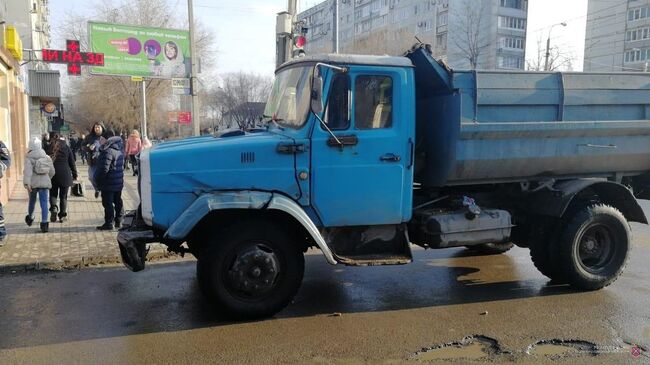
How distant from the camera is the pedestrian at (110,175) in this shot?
895 cm

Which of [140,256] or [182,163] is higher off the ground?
[182,163]

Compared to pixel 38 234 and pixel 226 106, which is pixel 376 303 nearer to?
pixel 38 234

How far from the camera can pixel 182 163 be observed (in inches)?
193

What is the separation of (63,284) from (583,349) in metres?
5.67

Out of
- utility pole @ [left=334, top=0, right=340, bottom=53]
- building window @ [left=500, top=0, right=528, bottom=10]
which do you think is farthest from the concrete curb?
building window @ [left=500, top=0, right=528, bottom=10]

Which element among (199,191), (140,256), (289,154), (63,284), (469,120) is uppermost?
(469,120)

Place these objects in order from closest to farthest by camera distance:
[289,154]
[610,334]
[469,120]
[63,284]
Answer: [610,334]
[289,154]
[469,120]
[63,284]

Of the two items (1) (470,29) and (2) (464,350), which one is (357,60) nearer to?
(2) (464,350)

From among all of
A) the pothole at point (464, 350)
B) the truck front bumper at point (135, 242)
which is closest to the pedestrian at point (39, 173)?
Result: the truck front bumper at point (135, 242)

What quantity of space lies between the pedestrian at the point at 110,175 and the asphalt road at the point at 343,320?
2.59m

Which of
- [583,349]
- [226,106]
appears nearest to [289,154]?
[583,349]

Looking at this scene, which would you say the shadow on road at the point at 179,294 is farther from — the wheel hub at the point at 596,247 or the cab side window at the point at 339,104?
the cab side window at the point at 339,104

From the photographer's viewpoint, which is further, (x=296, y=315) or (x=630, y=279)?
(x=630, y=279)

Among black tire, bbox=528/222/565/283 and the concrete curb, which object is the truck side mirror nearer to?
black tire, bbox=528/222/565/283
